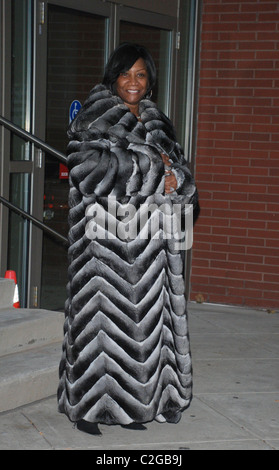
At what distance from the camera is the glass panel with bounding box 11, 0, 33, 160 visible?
6312 mm

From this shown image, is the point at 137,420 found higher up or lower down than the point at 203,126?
lower down

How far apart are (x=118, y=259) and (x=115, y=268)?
0.15 ft

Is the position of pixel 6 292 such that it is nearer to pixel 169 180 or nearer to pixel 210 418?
pixel 210 418

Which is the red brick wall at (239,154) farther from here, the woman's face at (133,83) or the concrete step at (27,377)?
the woman's face at (133,83)

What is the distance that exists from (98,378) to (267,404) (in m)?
1.38

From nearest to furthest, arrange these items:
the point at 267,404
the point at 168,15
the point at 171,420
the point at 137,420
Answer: the point at 137,420 < the point at 171,420 < the point at 267,404 < the point at 168,15

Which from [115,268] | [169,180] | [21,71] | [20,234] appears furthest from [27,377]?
[21,71]

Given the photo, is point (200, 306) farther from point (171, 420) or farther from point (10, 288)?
point (171, 420)

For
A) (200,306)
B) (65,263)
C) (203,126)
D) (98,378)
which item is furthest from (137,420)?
(203,126)

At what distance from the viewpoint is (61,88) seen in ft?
22.5

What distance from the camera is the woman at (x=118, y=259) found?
4.08m

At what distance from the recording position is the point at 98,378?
4176mm

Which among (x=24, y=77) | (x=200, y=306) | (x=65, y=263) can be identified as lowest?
(x=200, y=306)

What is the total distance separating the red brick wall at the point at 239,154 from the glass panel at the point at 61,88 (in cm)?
136
